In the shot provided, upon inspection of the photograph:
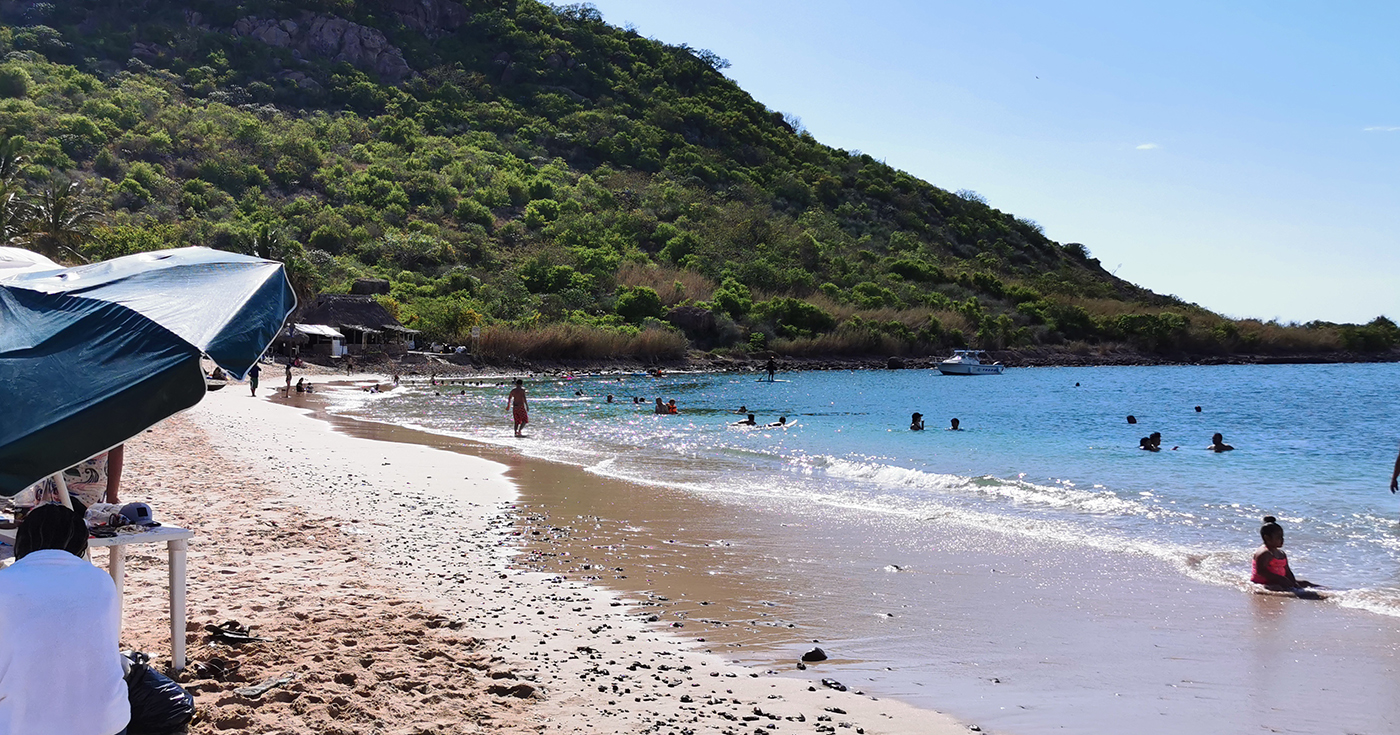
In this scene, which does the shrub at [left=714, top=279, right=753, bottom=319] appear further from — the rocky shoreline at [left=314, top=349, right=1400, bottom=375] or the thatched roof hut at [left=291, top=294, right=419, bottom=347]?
the thatched roof hut at [left=291, top=294, right=419, bottom=347]

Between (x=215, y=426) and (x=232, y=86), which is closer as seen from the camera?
(x=215, y=426)

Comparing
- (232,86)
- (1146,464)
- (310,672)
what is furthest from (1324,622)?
(232,86)

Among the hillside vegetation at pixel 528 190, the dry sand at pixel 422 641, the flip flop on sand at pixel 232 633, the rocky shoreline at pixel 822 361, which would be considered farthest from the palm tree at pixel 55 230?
the flip flop on sand at pixel 232 633

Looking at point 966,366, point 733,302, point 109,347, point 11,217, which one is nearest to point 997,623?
point 109,347

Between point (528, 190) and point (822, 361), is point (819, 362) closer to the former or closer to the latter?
point (822, 361)

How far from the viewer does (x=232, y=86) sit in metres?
105

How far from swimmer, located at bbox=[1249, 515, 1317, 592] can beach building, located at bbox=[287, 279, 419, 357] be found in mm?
50206

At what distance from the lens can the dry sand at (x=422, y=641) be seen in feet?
16.8

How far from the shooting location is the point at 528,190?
313 ft

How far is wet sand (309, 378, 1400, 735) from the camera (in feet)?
18.8

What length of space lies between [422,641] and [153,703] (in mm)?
1918

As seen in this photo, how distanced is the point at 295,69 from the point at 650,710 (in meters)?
119

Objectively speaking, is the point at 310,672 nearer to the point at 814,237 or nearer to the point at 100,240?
the point at 100,240

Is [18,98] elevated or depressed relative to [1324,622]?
elevated
